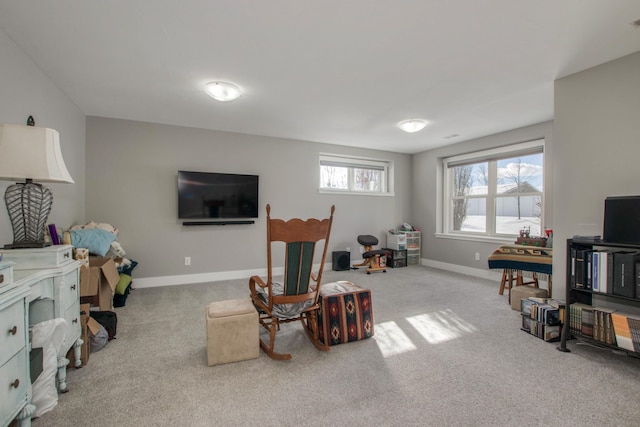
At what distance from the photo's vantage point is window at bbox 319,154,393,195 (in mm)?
5652

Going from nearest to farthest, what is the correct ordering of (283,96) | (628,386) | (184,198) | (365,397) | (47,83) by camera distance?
(365,397)
(628,386)
(47,83)
(283,96)
(184,198)

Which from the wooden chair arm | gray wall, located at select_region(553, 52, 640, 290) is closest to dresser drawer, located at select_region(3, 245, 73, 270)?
the wooden chair arm

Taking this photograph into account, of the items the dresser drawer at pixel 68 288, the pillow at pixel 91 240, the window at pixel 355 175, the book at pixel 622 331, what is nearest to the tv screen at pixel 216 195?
the pillow at pixel 91 240

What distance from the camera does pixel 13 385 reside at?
4.31 feet

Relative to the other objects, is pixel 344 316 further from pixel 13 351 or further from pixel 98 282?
pixel 98 282

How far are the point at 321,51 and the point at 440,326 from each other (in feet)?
8.95

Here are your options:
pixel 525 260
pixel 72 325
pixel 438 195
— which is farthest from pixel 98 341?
pixel 438 195

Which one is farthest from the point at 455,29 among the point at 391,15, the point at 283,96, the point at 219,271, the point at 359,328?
the point at 219,271

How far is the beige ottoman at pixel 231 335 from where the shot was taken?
2.10 m

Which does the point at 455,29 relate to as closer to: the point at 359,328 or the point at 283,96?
the point at 283,96

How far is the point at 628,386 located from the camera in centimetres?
188

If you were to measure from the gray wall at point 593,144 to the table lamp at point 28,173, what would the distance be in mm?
4085

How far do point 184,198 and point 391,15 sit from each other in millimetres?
3626

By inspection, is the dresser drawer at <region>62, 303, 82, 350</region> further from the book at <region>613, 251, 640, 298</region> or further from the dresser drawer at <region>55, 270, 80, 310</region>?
the book at <region>613, 251, 640, 298</region>
